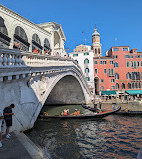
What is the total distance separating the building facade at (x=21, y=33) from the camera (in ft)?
28.9

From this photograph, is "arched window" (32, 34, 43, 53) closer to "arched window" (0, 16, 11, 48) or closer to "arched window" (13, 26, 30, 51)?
Answer: "arched window" (13, 26, 30, 51)

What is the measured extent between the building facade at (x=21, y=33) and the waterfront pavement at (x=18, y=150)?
4.76 metres

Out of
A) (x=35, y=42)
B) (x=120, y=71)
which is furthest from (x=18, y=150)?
(x=120, y=71)

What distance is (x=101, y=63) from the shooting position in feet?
87.8

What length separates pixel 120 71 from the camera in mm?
26328

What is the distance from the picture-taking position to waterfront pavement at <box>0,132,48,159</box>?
3.12 m

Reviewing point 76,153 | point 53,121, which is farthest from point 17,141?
point 53,121

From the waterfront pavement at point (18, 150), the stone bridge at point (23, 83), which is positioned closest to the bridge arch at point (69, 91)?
the stone bridge at point (23, 83)

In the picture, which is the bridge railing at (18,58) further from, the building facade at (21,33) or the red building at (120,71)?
the red building at (120,71)


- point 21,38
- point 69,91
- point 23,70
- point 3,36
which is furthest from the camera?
point 69,91

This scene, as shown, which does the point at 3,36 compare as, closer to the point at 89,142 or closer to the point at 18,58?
the point at 18,58

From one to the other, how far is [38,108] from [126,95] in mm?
21714

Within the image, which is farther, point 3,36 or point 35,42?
point 35,42

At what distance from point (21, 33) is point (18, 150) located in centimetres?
919
